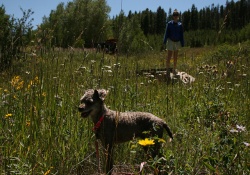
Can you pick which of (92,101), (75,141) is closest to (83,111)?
(92,101)

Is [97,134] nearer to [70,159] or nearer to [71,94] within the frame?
[70,159]

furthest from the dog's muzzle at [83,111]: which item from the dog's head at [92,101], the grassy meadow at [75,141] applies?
the grassy meadow at [75,141]

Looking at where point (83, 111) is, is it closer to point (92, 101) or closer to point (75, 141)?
point (92, 101)

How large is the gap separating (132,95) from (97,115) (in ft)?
3.52

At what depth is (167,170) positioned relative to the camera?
90.1 inches

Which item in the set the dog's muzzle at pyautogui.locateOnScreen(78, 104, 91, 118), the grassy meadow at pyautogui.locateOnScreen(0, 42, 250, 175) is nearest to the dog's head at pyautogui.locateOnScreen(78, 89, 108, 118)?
the dog's muzzle at pyautogui.locateOnScreen(78, 104, 91, 118)

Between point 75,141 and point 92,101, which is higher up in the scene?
point 92,101

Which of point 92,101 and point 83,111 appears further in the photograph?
point 92,101

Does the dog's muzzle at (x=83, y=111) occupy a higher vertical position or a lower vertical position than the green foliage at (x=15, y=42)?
lower

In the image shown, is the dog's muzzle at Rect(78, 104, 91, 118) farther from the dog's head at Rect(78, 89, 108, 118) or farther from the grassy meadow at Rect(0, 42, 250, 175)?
the grassy meadow at Rect(0, 42, 250, 175)

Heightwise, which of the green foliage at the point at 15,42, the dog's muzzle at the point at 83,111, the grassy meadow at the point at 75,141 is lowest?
the grassy meadow at the point at 75,141

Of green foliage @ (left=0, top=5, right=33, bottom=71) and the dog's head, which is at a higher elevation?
green foliage @ (left=0, top=5, right=33, bottom=71)

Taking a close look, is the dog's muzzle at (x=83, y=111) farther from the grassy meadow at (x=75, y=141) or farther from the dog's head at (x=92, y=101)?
the grassy meadow at (x=75, y=141)

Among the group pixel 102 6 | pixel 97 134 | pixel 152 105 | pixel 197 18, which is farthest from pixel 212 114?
pixel 197 18
